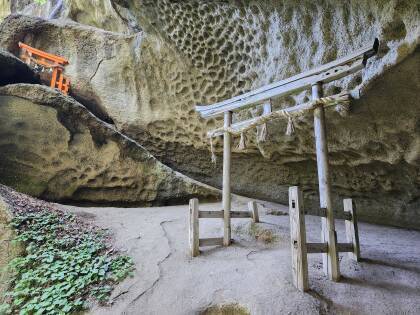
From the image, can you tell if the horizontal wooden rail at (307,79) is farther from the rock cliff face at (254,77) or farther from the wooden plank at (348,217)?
the wooden plank at (348,217)

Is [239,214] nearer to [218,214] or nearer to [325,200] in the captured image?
[218,214]

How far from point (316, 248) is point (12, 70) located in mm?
9303

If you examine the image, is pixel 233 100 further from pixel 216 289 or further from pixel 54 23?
pixel 54 23

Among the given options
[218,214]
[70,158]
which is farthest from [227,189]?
[70,158]

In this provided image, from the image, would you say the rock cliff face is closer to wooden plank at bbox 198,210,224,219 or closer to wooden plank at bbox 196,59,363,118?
wooden plank at bbox 196,59,363,118

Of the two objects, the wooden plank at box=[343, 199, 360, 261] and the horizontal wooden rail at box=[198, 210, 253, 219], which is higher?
the horizontal wooden rail at box=[198, 210, 253, 219]

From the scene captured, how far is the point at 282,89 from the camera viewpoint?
515cm

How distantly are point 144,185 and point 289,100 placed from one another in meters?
4.19

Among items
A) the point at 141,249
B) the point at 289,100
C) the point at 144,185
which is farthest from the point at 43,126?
the point at 289,100

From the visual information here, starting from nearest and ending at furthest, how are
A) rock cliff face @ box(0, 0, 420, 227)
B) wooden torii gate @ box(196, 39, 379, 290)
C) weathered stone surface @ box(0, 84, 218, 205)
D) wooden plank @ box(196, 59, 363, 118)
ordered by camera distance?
wooden torii gate @ box(196, 39, 379, 290) → wooden plank @ box(196, 59, 363, 118) → rock cliff face @ box(0, 0, 420, 227) → weathered stone surface @ box(0, 84, 218, 205)

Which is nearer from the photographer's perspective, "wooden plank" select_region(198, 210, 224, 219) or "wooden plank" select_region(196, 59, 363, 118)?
"wooden plank" select_region(196, 59, 363, 118)

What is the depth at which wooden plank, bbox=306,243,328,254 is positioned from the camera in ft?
12.1

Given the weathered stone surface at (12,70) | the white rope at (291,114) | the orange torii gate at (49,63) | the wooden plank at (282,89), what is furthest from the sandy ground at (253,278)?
the orange torii gate at (49,63)

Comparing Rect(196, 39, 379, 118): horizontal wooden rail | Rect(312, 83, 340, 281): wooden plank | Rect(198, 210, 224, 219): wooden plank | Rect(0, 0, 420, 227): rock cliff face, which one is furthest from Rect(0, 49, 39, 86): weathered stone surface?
Rect(312, 83, 340, 281): wooden plank
